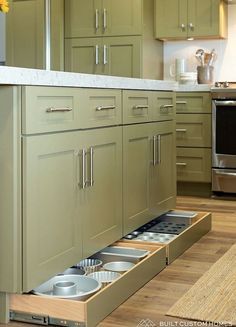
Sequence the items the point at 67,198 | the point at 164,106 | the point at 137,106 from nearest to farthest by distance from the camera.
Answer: the point at 67,198, the point at 137,106, the point at 164,106

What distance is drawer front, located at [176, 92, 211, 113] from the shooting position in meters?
4.99

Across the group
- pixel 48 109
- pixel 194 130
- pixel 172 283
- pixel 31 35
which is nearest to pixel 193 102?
pixel 194 130

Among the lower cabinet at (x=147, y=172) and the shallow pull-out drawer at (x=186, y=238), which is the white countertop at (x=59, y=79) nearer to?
the lower cabinet at (x=147, y=172)

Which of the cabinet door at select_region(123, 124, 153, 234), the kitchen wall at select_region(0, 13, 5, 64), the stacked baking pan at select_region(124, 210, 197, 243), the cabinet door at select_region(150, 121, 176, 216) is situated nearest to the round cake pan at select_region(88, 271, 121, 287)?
the cabinet door at select_region(123, 124, 153, 234)

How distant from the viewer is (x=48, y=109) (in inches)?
86.3

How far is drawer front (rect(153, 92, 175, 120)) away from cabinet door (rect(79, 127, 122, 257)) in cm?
60

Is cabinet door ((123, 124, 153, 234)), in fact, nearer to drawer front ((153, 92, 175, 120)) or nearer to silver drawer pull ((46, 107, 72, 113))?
drawer front ((153, 92, 175, 120))

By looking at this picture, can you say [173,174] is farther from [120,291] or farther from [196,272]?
[120,291]

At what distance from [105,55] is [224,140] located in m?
1.46

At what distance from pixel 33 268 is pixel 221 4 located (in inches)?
149

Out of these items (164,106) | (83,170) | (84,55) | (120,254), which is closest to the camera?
(83,170)

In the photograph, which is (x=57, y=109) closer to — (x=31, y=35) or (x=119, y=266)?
(x=119, y=266)

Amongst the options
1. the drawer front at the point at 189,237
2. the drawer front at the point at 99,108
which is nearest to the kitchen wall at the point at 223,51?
the drawer front at the point at 189,237

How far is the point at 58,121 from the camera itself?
2271 millimetres
